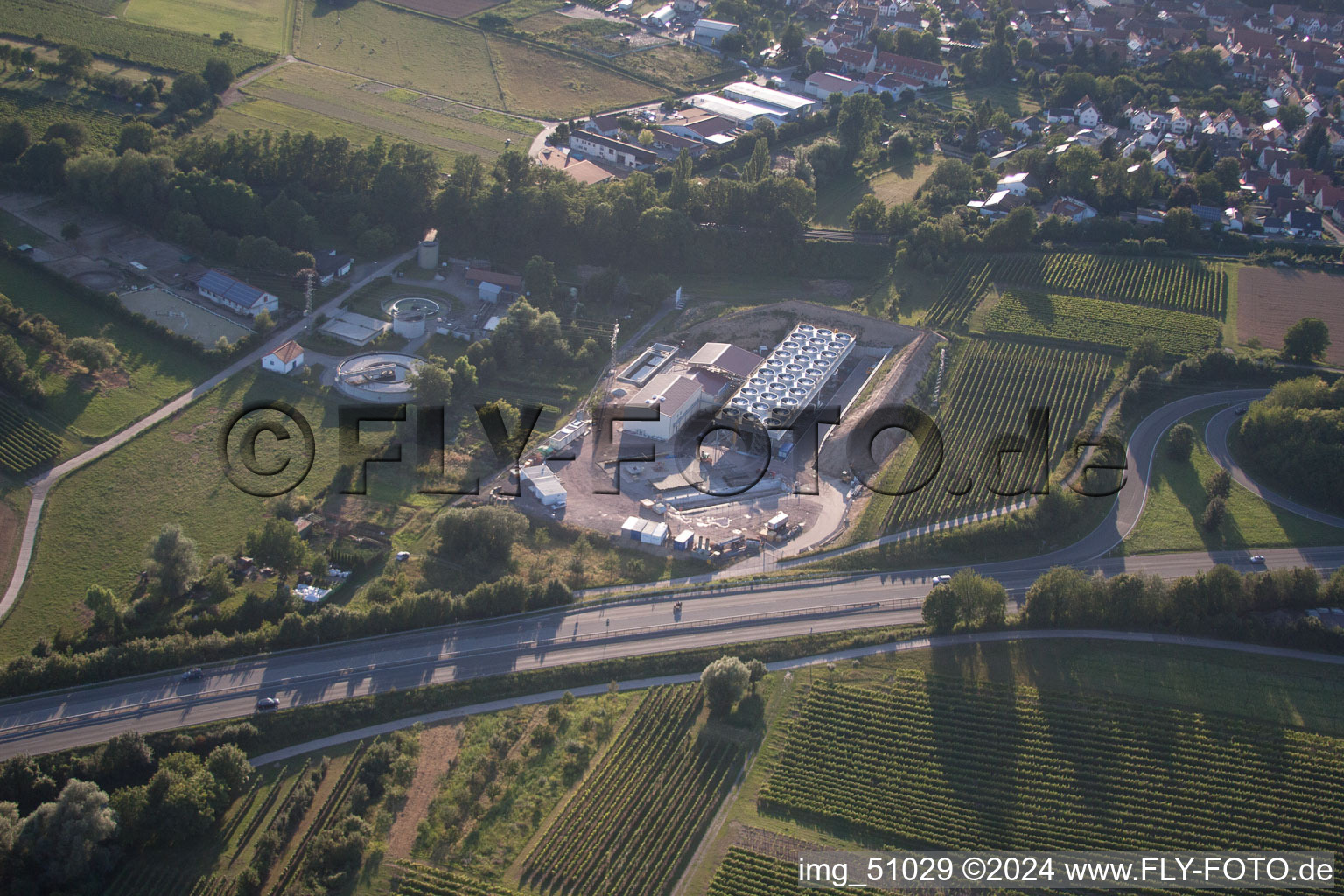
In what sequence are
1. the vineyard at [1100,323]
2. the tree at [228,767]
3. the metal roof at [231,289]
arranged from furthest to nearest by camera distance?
the vineyard at [1100,323], the metal roof at [231,289], the tree at [228,767]

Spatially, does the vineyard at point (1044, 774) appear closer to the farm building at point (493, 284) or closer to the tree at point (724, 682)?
the tree at point (724, 682)

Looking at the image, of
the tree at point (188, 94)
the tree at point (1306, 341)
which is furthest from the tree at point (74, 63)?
the tree at point (1306, 341)

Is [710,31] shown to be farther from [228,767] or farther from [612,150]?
[228,767]

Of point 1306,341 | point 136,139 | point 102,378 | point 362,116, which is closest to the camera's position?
point 102,378

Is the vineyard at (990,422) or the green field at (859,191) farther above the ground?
the green field at (859,191)

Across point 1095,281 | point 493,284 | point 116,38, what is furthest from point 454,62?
point 1095,281

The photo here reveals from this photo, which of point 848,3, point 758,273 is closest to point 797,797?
point 758,273

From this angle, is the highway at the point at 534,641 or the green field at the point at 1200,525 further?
the green field at the point at 1200,525
